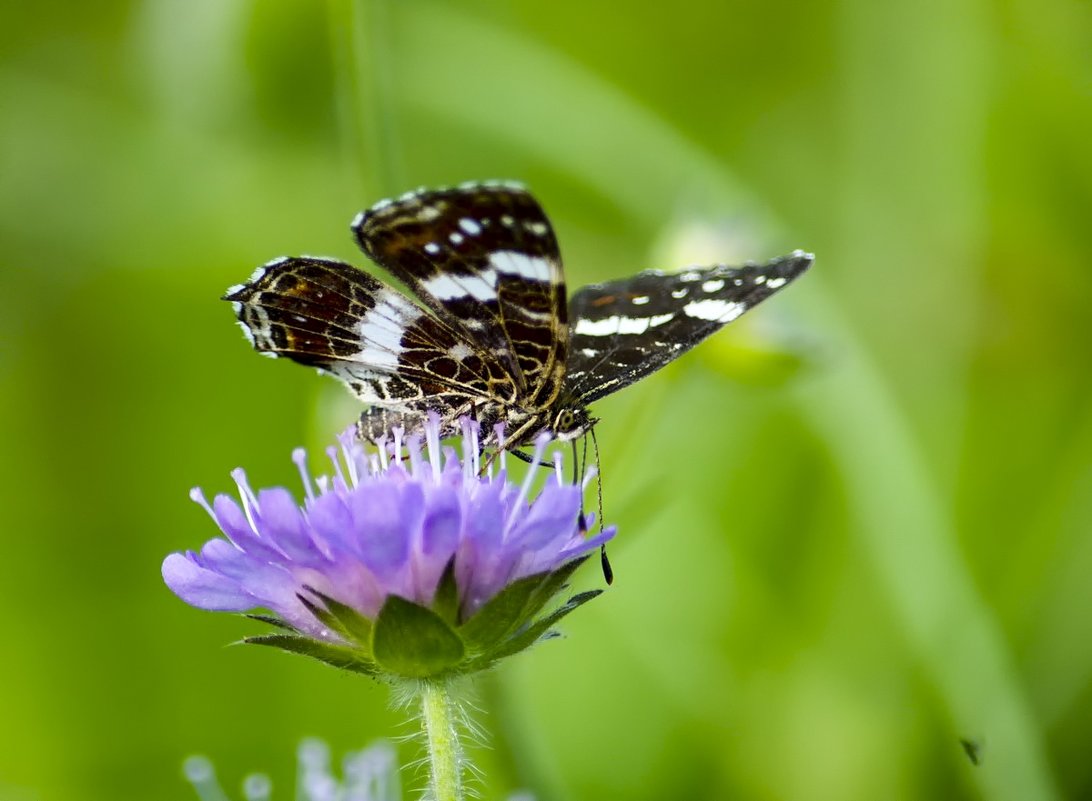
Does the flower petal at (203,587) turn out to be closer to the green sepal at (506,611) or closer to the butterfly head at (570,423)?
the green sepal at (506,611)

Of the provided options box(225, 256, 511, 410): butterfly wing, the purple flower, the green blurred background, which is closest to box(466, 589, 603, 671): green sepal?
the purple flower

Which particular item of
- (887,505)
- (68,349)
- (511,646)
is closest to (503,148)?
(68,349)

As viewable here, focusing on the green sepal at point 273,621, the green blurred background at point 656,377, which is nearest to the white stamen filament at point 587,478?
the green sepal at point 273,621

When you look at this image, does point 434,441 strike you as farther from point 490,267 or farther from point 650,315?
point 650,315

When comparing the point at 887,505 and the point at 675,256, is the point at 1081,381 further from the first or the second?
the point at 675,256

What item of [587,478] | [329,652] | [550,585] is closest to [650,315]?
[587,478]

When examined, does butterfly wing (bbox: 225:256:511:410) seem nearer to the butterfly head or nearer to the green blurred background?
the butterfly head
